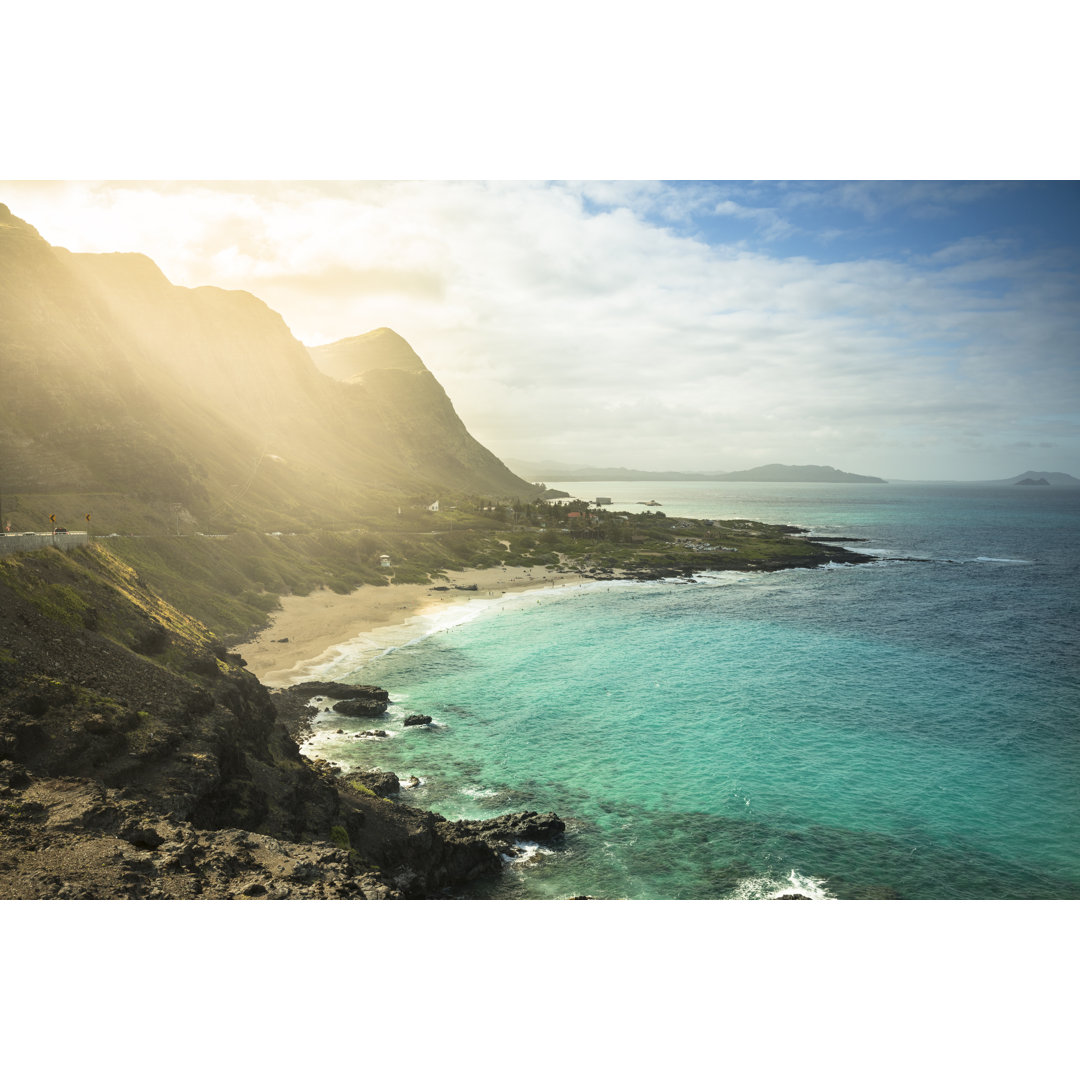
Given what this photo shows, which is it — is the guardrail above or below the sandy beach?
above

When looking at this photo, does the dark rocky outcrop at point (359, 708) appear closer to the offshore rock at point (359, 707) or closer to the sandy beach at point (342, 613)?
the offshore rock at point (359, 707)

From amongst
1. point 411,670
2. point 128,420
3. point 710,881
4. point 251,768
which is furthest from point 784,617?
point 128,420

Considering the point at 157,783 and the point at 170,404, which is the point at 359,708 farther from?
the point at 170,404

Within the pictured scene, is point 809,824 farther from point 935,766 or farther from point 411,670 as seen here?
point 411,670

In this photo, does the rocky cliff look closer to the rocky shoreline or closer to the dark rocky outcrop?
the rocky shoreline

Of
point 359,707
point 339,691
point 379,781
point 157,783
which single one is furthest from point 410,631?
point 157,783

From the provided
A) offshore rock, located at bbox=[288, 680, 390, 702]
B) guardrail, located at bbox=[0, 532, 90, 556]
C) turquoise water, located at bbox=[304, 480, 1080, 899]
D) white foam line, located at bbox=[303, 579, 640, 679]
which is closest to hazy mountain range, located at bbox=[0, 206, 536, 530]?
white foam line, located at bbox=[303, 579, 640, 679]

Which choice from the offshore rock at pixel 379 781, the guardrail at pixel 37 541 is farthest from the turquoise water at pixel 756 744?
the guardrail at pixel 37 541
